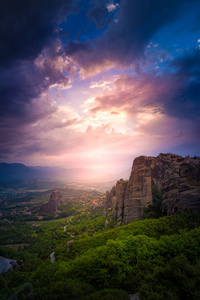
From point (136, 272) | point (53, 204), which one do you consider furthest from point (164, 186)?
point (53, 204)

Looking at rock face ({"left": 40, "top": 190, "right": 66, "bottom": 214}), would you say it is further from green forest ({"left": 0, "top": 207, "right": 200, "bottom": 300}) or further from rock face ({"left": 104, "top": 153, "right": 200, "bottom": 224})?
green forest ({"left": 0, "top": 207, "right": 200, "bottom": 300})

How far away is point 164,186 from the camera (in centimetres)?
3434

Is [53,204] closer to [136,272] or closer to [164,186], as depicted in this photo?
[164,186]

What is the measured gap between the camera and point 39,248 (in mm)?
50750

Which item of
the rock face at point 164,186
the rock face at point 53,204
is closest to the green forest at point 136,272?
the rock face at point 164,186

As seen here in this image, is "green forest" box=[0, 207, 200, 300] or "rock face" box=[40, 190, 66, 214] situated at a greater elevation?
"green forest" box=[0, 207, 200, 300]

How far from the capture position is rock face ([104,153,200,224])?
26625 millimetres

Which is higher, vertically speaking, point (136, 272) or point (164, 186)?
point (164, 186)

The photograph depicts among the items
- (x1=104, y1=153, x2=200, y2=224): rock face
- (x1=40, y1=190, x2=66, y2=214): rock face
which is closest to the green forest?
(x1=104, y1=153, x2=200, y2=224): rock face

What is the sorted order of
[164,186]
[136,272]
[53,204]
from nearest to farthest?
[136,272], [164,186], [53,204]

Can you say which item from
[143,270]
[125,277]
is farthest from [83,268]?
[143,270]

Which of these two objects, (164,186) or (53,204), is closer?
(164,186)

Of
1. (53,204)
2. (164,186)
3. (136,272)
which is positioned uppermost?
(164,186)

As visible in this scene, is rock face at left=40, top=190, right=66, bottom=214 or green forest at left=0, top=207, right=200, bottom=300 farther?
rock face at left=40, top=190, right=66, bottom=214
